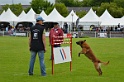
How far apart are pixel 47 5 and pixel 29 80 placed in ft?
400

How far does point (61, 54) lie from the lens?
49.2 feet

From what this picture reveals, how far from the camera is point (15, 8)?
5492 inches

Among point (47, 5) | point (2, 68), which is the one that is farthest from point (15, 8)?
point (2, 68)

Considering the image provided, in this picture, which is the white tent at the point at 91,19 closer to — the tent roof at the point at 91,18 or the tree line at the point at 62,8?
the tent roof at the point at 91,18

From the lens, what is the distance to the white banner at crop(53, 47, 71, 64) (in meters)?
14.6

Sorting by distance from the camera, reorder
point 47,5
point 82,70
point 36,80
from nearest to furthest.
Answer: point 36,80, point 82,70, point 47,5

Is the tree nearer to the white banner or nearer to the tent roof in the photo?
the tent roof

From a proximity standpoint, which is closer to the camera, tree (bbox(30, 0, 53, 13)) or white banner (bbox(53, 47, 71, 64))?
white banner (bbox(53, 47, 71, 64))

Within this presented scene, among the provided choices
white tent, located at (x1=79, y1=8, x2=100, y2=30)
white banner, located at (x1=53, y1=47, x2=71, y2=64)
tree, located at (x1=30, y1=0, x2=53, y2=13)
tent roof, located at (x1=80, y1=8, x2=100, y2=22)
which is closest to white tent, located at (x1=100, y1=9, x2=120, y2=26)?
white tent, located at (x1=79, y1=8, x2=100, y2=30)

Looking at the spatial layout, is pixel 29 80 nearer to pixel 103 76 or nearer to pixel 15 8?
pixel 103 76

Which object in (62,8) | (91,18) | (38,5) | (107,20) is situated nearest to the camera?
(91,18)

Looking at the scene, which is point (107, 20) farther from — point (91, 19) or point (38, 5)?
point (38, 5)

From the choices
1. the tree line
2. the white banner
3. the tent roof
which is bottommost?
the white banner

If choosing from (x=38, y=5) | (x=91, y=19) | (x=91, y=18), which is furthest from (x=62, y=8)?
(x=91, y=19)
